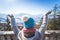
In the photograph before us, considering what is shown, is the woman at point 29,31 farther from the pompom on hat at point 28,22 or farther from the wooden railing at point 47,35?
the wooden railing at point 47,35

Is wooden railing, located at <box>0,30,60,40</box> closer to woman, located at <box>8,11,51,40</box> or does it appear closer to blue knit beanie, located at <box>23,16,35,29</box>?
woman, located at <box>8,11,51,40</box>

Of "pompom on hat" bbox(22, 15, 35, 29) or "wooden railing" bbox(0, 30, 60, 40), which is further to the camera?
"wooden railing" bbox(0, 30, 60, 40)

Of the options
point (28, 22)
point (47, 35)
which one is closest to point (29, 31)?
point (28, 22)

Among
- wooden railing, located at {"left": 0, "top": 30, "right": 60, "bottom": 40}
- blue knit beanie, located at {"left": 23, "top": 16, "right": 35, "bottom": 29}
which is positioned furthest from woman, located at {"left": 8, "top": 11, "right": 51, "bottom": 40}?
wooden railing, located at {"left": 0, "top": 30, "right": 60, "bottom": 40}

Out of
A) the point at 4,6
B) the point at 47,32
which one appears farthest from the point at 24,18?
the point at 4,6

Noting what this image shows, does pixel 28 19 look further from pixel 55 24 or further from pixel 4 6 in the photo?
pixel 4 6

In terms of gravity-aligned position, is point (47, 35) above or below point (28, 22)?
below

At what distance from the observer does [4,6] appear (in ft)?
9.25

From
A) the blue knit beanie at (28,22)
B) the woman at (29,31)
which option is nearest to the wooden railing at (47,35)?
the woman at (29,31)

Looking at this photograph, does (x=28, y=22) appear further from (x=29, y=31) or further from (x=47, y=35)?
(x=47, y=35)

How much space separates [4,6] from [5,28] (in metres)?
0.36

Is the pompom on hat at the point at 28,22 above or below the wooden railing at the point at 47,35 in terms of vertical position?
above

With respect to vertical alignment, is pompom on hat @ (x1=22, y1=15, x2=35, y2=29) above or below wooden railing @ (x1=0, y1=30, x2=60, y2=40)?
above

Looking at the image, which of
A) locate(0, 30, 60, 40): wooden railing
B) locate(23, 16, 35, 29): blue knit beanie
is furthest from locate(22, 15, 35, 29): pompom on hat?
locate(0, 30, 60, 40): wooden railing
